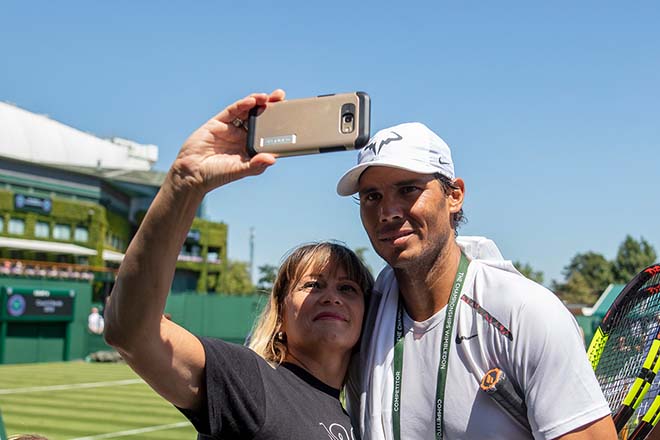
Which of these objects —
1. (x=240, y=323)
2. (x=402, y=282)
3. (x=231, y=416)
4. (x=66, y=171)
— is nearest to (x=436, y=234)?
(x=402, y=282)

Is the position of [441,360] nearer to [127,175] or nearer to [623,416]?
[623,416]

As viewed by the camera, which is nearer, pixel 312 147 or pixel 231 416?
pixel 312 147

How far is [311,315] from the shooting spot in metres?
3.08

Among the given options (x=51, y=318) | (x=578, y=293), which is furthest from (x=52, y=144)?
(x=578, y=293)

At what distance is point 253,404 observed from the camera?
8.09 feet

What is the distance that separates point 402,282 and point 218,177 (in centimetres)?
119

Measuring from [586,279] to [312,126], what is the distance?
98.5 metres

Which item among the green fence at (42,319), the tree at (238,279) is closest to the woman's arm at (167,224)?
the green fence at (42,319)

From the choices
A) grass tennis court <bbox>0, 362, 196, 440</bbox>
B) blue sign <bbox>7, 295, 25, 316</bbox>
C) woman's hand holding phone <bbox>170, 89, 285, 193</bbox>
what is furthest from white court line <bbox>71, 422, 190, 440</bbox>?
blue sign <bbox>7, 295, 25, 316</bbox>

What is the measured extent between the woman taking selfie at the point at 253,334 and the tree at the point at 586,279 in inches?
3034

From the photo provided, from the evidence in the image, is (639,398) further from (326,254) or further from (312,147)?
(312,147)

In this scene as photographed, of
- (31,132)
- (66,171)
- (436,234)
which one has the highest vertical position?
(31,132)

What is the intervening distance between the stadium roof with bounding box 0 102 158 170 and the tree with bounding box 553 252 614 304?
47.5m

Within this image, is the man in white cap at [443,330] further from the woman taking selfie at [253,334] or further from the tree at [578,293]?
the tree at [578,293]
